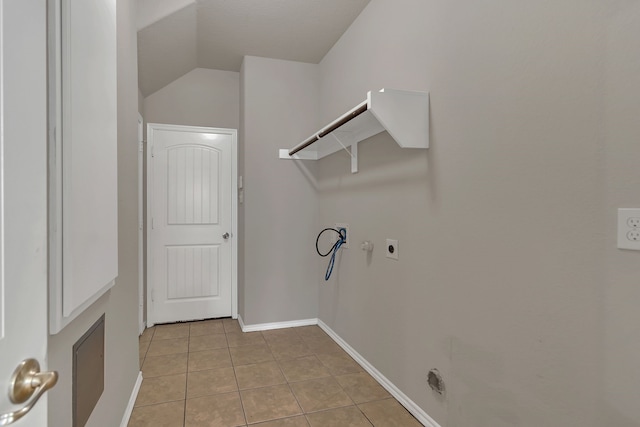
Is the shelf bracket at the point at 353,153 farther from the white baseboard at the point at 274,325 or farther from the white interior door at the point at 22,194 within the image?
the white interior door at the point at 22,194

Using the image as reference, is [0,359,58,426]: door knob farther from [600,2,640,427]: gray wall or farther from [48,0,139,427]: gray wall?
A: [600,2,640,427]: gray wall

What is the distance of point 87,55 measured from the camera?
1.11 metres

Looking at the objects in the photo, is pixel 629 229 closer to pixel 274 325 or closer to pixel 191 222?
pixel 274 325

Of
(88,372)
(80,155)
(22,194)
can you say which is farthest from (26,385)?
(88,372)

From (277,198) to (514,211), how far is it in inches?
96.5

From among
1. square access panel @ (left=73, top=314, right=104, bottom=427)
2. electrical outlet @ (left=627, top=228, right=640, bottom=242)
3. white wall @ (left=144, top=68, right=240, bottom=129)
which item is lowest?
square access panel @ (left=73, top=314, right=104, bottom=427)

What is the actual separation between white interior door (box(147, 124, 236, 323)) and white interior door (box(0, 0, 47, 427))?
3.17m

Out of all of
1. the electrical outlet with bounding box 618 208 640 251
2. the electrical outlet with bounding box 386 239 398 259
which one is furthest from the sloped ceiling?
the electrical outlet with bounding box 618 208 640 251

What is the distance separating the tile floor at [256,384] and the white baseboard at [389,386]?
4 centimetres

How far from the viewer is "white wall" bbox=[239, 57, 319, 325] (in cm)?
343

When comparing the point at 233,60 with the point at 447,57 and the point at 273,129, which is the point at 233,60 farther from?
the point at 447,57

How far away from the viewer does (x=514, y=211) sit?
4.48 ft

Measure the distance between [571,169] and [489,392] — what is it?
3.20 ft

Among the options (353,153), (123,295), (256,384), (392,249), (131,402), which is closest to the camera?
(123,295)
